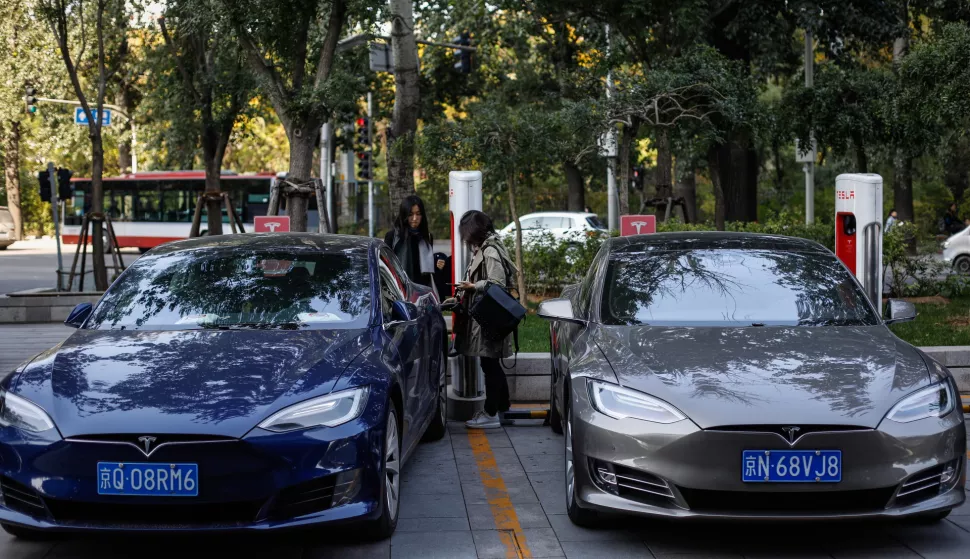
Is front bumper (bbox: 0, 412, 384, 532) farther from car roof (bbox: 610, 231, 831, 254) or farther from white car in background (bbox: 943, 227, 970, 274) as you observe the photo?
white car in background (bbox: 943, 227, 970, 274)

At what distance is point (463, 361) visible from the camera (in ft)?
28.3

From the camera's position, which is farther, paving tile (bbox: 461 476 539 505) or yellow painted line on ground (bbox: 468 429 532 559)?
paving tile (bbox: 461 476 539 505)

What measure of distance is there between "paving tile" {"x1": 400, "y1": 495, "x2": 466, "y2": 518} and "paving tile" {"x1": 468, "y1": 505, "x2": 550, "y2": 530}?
0.07 metres

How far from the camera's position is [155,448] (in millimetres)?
4613

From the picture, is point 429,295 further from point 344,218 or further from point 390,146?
point 344,218

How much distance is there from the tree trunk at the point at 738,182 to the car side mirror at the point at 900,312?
49.5 feet

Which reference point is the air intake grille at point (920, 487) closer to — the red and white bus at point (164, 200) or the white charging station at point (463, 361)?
the white charging station at point (463, 361)

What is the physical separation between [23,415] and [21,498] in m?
0.35

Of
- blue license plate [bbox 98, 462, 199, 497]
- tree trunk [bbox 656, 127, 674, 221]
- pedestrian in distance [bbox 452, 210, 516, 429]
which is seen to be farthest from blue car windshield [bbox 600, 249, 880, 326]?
tree trunk [bbox 656, 127, 674, 221]

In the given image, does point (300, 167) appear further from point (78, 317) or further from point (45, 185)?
point (78, 317)

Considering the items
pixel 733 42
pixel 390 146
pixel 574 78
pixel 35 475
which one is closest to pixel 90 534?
pixel 35 475

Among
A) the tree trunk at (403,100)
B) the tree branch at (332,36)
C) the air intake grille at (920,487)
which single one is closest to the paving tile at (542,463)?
the air intake grille at (920,487)

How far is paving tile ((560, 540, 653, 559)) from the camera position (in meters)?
5.12

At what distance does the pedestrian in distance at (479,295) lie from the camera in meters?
7.95
